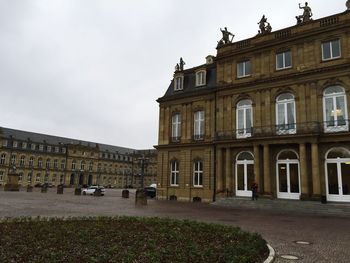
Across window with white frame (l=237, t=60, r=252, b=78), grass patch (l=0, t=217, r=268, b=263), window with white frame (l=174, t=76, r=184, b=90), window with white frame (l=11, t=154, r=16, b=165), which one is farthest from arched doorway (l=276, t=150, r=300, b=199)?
window with white frame (l=11, t=154, r=16, b=165)

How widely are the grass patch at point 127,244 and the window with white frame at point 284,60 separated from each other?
67.3 feet

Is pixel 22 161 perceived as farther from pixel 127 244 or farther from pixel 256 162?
pixel 127 244

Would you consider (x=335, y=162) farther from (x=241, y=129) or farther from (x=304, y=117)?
(x=241, y=129)

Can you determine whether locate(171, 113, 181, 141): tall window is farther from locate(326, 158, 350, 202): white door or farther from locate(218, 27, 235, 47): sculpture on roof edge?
locate(326, 158, 350, 202): white door

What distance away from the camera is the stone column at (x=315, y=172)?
23297 millimetres

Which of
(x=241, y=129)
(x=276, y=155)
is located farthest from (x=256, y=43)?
(x=276, y=155)

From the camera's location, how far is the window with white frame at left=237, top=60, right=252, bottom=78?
2984 cm

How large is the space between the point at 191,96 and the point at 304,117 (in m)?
12.1

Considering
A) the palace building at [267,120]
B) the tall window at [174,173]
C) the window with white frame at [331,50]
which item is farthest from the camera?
the tall window at [174,173]

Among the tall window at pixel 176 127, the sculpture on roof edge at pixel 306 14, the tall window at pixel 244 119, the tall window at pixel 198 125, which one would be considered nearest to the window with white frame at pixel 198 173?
the tall window at pixel 198 125

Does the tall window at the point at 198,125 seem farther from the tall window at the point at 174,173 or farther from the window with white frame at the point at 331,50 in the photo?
the window with white frame at the point at 331,50

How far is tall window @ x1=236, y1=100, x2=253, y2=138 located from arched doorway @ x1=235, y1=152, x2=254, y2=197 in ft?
6.22

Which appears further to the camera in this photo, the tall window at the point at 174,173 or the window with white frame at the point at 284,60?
the tall window at the point at 174,173

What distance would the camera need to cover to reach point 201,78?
3384 centimetres
